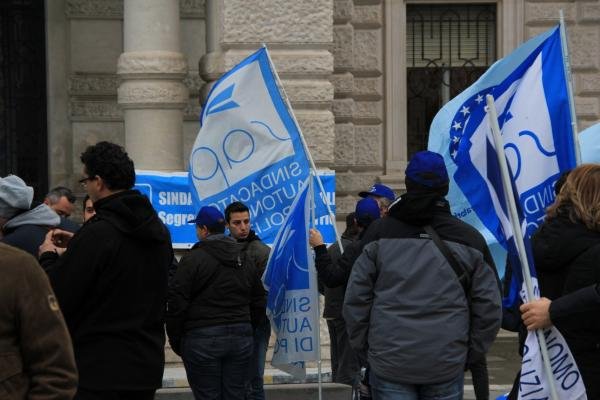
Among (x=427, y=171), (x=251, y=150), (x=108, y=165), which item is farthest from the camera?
(x=251, y=150)

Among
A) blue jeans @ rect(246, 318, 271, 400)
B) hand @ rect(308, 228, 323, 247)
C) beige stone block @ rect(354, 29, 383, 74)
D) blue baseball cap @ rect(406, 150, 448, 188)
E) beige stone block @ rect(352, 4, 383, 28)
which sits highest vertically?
beige stone block @ rect(352, 4, 383, 28)

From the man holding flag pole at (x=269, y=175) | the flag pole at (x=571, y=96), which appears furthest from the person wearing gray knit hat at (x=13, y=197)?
the flag pole at (x=571, y=96)

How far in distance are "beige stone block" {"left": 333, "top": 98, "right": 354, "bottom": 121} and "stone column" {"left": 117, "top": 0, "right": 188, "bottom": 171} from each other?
2.75m

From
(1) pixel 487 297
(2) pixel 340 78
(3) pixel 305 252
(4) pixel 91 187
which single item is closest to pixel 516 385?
(1) pixel 487 297

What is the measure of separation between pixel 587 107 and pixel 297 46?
168 inches

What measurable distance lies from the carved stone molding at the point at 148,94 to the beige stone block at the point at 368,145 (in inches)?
122

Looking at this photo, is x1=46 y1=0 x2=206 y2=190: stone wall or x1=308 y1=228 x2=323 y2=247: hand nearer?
x1=308 y1=228 x2=323 y2=247: hand

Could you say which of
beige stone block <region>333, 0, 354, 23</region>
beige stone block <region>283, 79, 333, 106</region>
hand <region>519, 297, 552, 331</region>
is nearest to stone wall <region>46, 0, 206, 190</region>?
beige stone block <region>333, 0, 354, 23</region>

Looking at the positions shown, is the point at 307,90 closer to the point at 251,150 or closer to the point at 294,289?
the point at 251,150

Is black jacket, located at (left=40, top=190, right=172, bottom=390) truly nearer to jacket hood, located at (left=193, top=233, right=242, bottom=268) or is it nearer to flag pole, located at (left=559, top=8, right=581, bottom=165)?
flag pole, located at (left=559, top=8, right=581, bottom=165)

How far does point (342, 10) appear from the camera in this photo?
615 inches

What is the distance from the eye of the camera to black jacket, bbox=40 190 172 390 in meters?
5.95

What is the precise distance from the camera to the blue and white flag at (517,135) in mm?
7340

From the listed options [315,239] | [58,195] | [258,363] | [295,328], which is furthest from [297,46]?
[315,239]
